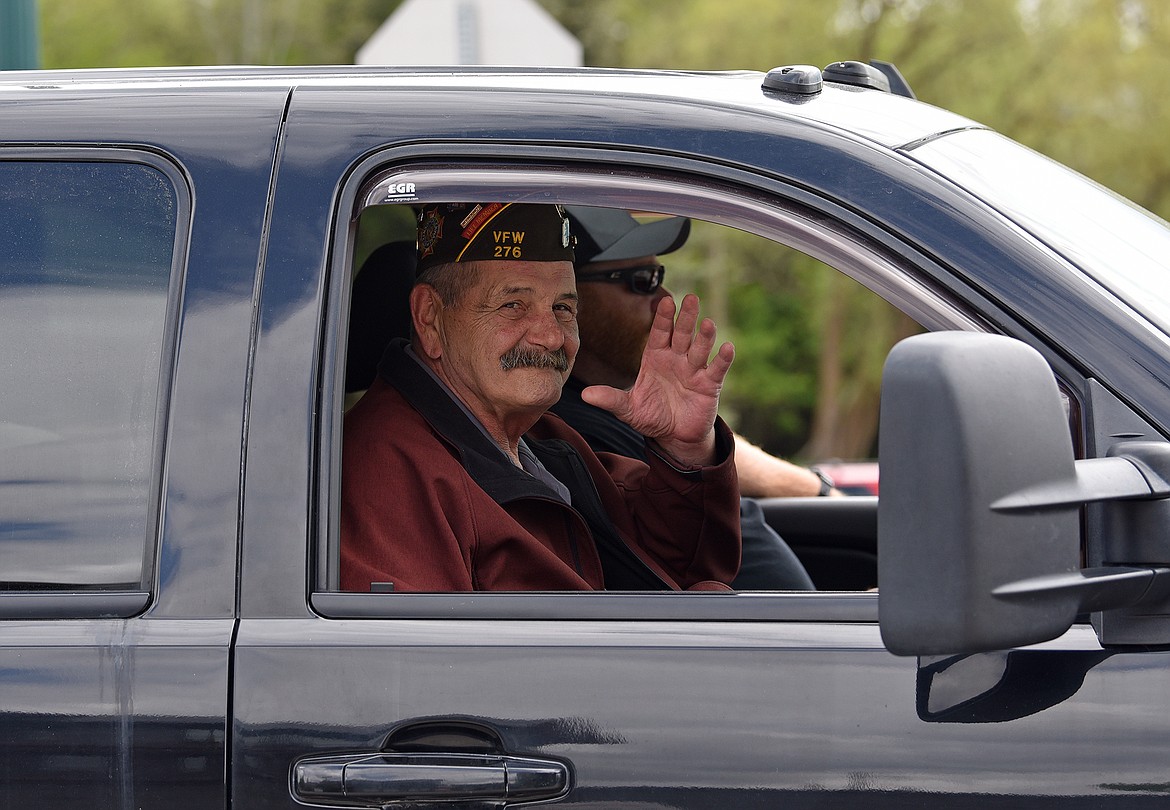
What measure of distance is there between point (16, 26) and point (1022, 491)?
3.42 meters

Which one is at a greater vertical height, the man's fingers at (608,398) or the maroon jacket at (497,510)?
the man's fingers at (608,398)

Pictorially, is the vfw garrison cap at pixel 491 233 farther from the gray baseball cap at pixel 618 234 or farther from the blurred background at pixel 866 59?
the blurred background at pixel 866 59

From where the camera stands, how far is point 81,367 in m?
1.61

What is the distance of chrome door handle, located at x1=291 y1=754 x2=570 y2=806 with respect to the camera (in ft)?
4.66

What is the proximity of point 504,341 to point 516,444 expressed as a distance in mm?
211

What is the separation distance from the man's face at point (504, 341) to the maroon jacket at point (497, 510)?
15 cm

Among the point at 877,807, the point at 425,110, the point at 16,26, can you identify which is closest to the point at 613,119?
the point at 425,110

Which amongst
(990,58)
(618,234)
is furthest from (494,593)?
(990,58)

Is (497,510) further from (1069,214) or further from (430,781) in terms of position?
(1069,214)

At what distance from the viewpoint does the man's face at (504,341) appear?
241cm

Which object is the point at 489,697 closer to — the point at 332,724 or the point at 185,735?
the point at 332,724

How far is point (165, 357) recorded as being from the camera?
5.15 feet

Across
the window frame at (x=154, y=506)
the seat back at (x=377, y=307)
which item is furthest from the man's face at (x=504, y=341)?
the window frame at (x=154, y=506)

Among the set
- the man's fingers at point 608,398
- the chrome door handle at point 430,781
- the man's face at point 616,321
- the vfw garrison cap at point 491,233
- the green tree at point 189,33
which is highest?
the green tree at point 189,33
